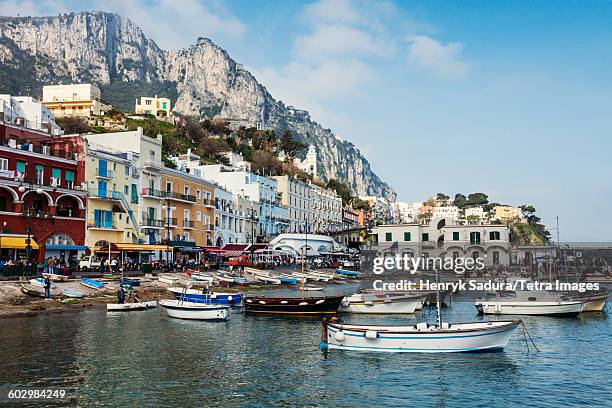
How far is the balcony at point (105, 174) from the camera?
6249 centimetres

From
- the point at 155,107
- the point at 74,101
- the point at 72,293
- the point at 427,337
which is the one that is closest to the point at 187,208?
the point at 72,293

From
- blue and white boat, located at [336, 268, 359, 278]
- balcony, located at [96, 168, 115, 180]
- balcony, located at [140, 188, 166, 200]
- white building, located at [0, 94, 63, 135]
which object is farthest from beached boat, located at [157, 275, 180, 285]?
blue and white boat, located at [336, 268, 359, 278]

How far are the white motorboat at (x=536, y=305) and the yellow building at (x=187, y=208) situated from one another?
43.8m

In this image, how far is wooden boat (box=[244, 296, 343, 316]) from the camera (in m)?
41.8

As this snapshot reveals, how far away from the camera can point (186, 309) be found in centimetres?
3931

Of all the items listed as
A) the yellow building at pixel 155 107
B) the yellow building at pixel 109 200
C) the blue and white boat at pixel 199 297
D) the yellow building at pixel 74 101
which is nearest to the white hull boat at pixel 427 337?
the blue and white boat at pixel 199 297

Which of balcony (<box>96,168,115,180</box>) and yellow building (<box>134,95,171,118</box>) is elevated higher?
yellow building (<box>134,95,171,118</box>)

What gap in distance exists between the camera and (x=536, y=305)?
43.1 metres

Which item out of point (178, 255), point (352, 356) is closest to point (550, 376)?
point (352, 356)

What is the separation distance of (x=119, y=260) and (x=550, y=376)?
52.0 meters

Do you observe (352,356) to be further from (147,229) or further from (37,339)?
(147,229)

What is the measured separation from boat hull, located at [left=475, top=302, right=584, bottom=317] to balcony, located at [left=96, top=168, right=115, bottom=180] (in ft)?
144

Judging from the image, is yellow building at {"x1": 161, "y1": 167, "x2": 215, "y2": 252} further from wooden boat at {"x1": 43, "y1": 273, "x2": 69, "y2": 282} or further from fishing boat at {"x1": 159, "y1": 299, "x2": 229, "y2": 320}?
fishing boat at {"x1": 159, "y1": 299, "x2": 229, "y2": 320}

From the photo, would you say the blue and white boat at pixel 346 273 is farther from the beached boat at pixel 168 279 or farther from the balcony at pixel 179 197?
the beached boat at pixel 168 279
